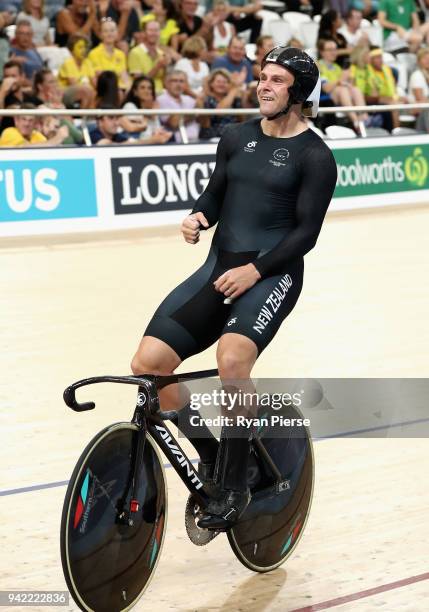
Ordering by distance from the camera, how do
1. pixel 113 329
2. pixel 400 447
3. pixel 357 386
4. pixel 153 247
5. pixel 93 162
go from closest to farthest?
pixel 400 447 → pixel 357 386 → pixel 113 329 → pixel 153 247 → pixel 93 162

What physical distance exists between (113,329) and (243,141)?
4159mm

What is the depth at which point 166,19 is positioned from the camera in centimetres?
1557

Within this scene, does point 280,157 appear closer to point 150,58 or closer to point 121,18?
point 150,58

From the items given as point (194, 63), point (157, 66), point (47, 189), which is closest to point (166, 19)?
point (194, 63)

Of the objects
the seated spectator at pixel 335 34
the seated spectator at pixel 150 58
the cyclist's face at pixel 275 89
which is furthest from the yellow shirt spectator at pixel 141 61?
the cyclist's face at pixel 275 89

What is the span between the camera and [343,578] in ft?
13.0

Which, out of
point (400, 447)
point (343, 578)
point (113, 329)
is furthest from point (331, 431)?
point (113, 329)

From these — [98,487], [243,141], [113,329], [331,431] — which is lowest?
[113,329]

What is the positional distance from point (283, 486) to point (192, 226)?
0.94 metres

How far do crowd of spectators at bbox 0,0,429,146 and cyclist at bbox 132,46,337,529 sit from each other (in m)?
8.82

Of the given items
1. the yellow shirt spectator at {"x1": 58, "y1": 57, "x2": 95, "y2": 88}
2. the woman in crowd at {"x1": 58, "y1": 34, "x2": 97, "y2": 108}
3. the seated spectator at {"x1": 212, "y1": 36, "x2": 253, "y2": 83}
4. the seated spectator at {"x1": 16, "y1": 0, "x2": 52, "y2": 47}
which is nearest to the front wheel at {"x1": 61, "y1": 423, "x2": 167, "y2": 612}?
the woman in crowd at {"x1": 58, "y1": 34, "x2": 97, "y2": 108}

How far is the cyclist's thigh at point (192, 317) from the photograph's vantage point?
12.5 ft

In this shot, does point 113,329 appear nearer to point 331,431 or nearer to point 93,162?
point 331,431

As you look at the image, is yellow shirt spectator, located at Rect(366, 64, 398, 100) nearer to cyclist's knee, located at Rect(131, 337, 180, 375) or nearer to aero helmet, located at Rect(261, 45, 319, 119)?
aero helmet, located at Rect(261, 45, 319, 119)
